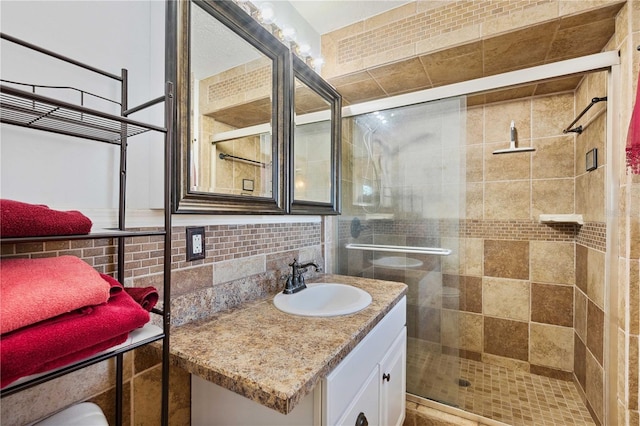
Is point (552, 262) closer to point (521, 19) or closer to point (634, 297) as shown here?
point (634, 297)

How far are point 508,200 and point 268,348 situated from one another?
2.08 metres

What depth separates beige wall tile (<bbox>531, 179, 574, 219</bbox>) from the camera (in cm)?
198

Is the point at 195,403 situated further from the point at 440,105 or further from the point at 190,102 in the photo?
the point at 440,105

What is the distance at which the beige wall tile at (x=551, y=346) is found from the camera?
1.96m

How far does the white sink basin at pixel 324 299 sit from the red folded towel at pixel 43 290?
67 centimetres

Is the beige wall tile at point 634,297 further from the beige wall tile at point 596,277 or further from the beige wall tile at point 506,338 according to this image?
the beige wall tile at point 506,338

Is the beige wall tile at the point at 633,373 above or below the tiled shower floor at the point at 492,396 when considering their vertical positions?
above

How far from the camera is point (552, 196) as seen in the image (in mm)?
2016

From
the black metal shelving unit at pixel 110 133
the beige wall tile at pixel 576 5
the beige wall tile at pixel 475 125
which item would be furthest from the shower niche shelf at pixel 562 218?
the black metal shelving unit at pixel 110 133

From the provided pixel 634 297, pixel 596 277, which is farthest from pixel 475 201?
pixel 634 297

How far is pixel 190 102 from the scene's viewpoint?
93 cm

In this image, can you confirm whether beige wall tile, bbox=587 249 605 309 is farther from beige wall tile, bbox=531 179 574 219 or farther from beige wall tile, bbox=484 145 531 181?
beige wall tile, bbox=484 145 531 181

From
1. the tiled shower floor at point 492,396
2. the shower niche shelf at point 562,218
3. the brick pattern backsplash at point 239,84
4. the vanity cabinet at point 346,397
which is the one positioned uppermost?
the brick pattern backsplash at point 239,84

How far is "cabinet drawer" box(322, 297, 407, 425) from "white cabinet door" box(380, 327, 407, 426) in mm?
65
